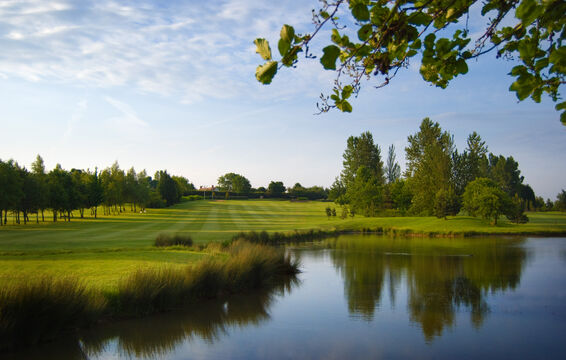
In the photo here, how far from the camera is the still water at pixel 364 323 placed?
741 cm

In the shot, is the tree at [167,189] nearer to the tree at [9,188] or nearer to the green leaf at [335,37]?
the tree at [9,188]

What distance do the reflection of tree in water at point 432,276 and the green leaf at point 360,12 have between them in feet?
25.2

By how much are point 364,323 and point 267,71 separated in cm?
847

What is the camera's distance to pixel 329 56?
2555 millimetres

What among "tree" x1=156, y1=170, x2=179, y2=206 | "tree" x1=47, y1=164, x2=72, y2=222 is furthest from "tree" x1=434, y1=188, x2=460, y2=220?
"tree" x1=156, y1=170, x2=179, y2=206

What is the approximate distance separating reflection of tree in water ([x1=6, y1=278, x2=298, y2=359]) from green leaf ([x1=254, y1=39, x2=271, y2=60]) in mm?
6553

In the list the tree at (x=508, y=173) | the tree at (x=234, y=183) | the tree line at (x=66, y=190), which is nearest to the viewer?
the tree line at (x=66, y=190)

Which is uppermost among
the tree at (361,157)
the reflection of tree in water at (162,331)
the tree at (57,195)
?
the tree at (361,157)

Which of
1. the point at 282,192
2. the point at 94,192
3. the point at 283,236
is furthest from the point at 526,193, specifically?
the point at 94,192

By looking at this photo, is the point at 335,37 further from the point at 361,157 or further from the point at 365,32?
the point at 361,157

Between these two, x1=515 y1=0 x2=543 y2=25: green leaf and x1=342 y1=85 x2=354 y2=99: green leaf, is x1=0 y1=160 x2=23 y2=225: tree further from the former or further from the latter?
x1=515 y1=0 x2=543 y2=25: green leaf

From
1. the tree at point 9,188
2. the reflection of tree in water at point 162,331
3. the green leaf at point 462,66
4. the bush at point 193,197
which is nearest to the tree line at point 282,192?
the bush at point 193,197

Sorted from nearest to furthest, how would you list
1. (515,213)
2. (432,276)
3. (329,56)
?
(329,56) → (432,276) → (515,213)

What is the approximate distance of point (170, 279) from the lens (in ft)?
31.8
